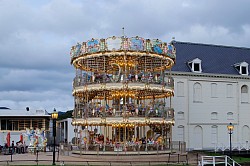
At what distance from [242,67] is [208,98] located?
7272 mm

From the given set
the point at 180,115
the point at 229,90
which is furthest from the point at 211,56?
the point at 180,115

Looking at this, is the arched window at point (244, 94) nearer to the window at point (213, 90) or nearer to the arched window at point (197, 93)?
the window at point (213, 90)

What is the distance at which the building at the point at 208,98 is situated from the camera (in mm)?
58094

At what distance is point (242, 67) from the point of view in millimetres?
62906

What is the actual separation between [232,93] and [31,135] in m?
27.4

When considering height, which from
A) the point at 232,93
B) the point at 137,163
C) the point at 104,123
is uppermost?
the point at 232,93

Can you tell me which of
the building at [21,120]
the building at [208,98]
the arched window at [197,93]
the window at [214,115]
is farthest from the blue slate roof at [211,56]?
the building at [21,120]

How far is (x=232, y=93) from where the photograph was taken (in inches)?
2425

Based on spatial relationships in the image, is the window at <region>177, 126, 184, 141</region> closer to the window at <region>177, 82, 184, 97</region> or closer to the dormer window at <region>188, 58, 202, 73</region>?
the window at <region>177, 82, 184, 97</region>

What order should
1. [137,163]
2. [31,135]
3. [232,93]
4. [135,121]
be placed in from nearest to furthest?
[137,163] → [135,121] → [31,135] → [232,93]

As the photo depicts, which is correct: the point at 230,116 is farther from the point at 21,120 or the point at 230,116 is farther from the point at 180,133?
the point at 21,120

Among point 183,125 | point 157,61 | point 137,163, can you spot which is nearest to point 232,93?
point 183,125

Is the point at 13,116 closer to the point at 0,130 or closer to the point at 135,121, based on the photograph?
the point at 0,130

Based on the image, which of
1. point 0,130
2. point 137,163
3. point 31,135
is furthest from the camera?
point 0,130
